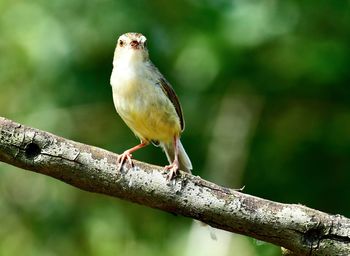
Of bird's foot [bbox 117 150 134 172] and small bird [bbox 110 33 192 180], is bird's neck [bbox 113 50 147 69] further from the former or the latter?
bird's foot [bbox 117 150 134 172]

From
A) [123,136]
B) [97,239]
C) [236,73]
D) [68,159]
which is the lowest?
[68,159]

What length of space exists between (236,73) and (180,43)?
1.78 feet

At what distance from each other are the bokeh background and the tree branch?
296cm

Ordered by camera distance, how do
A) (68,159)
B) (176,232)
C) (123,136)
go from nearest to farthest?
(68,159), (176,232), (123,136)

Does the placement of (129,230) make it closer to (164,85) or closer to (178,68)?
(178,68)

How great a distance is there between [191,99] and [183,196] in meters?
3.69

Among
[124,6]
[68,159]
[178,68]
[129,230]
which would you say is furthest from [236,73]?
[68,159]

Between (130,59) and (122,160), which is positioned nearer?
(122,160)

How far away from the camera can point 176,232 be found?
313 inches

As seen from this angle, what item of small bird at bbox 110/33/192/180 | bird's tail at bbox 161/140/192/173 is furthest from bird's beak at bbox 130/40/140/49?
bird's tail at bbox 161/140/192/173

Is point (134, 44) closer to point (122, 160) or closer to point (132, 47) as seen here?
point (132, 47)

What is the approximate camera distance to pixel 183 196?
4781mm

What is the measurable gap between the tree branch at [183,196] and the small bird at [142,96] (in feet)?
3.62

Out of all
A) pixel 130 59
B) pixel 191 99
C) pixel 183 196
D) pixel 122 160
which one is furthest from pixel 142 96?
pixel 191 99
